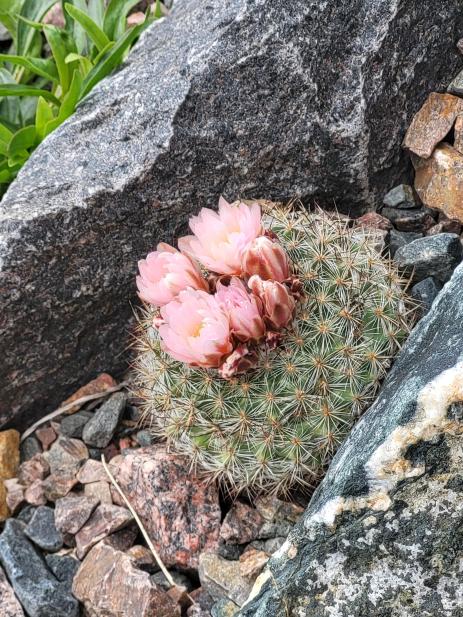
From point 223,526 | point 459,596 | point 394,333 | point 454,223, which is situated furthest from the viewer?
point 454,223

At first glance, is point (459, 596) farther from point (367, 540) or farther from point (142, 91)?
point (142, 91)

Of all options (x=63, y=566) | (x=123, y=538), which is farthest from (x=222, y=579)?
(x=63, y=566)

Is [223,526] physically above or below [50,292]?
below

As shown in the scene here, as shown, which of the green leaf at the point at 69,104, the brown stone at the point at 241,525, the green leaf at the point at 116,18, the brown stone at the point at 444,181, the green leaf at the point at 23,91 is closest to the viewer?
the brown stone at the point at 241,525

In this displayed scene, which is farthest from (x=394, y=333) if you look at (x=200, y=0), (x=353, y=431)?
(x=200, y=0)

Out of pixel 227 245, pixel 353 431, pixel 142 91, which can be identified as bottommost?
pixel 353 431

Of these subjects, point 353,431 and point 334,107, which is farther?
point 334,107

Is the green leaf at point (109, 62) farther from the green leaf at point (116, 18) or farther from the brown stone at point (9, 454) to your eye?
the brown stone at point (9, 454)

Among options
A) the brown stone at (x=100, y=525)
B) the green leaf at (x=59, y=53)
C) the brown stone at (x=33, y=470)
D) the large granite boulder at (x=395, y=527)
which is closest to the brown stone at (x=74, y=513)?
the brown stone at (x=100, y=525)
